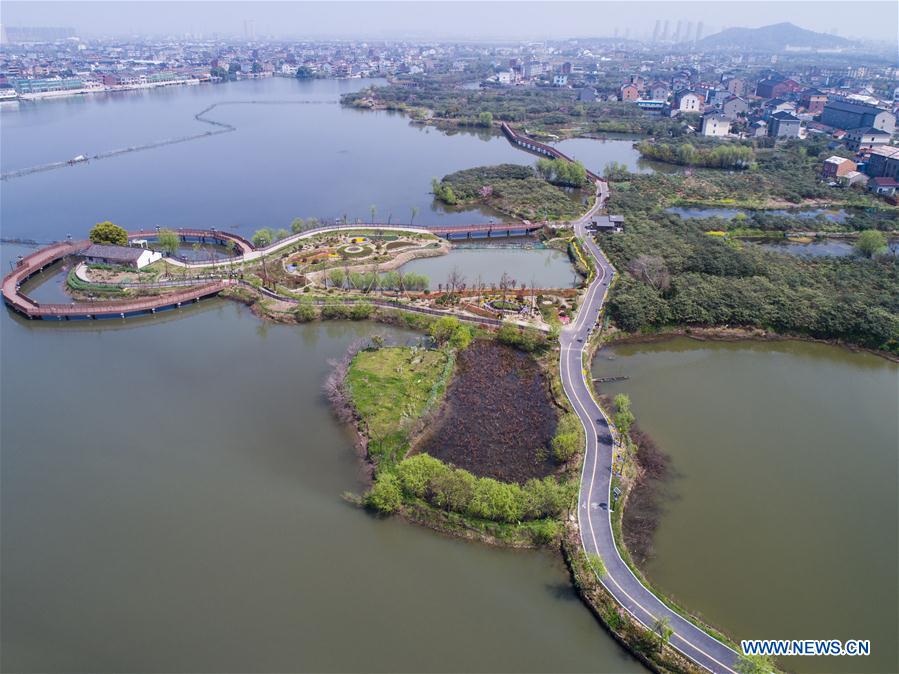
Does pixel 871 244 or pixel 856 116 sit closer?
pixel 871 244

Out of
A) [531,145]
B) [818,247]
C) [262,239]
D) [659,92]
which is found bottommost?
[818,247]

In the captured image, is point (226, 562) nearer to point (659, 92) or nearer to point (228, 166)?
point (228, 166)

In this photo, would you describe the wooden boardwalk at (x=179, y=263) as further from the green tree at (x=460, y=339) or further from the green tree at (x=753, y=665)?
the green tree at (x=753, y=665)

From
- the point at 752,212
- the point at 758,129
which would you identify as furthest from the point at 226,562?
the point at 758,129

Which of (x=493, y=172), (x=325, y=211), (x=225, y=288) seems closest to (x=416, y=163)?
(x=493, y=172)

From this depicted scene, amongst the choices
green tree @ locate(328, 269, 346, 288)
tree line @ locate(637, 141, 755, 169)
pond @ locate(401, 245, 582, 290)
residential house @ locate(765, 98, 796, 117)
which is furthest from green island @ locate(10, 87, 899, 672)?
residential house @ locate(765, 98, 796, 117)

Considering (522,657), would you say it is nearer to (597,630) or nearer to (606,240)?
(597,630)

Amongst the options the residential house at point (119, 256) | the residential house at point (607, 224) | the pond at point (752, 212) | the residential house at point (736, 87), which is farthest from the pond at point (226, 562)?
→ the residential house at point (736, 87)

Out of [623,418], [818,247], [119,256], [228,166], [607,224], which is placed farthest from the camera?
[228,166]

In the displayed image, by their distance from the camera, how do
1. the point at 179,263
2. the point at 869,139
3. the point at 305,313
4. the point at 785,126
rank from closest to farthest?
the point at 305,313 → the point at 179,263 → the point at 869,139 → the point at 785,126
